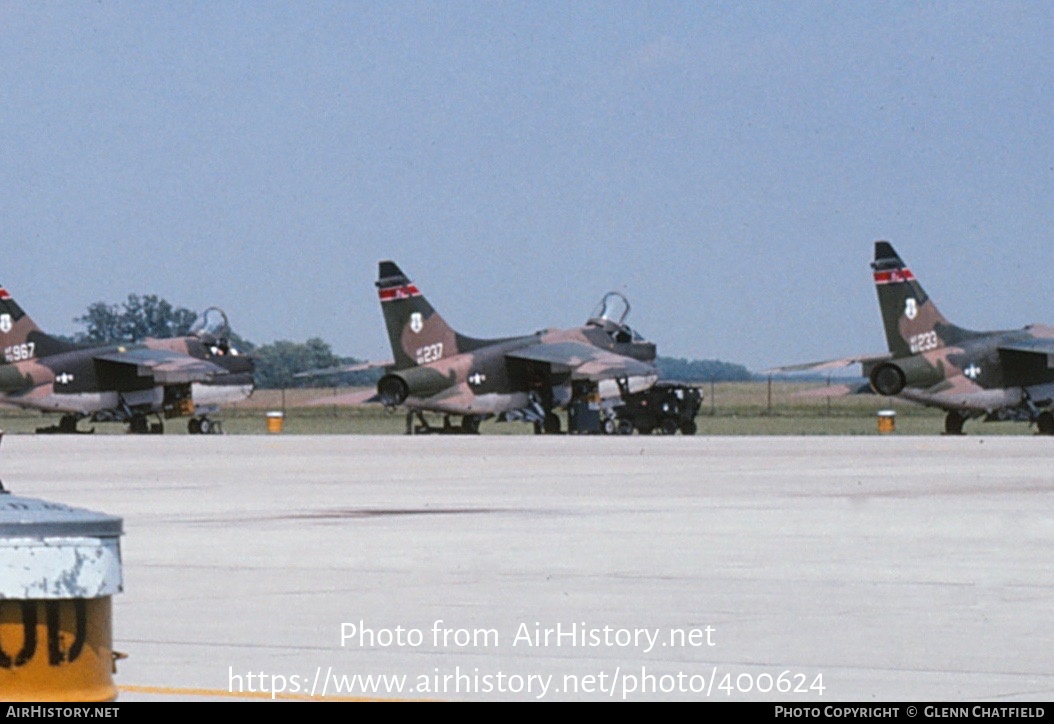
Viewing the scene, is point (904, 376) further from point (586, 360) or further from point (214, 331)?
point (214, 331)

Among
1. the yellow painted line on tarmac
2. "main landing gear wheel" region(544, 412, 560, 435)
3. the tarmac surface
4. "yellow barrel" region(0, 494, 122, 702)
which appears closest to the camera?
"yellow barrel" region(0, 494, 122, 702)

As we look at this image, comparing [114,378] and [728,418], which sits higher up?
[114,378]

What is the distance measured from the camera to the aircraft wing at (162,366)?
7575cm

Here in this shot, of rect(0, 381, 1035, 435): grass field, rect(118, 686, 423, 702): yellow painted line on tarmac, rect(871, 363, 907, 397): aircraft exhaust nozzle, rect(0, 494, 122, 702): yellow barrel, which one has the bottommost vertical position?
rect(0, 381, 1035, 435): grass field

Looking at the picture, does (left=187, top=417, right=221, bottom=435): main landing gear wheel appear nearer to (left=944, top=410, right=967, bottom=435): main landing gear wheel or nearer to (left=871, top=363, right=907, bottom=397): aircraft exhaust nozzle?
(left=871, top=363, right=907, bottom=397): aircraft exhaust nozzle

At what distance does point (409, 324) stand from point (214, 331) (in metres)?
12.1

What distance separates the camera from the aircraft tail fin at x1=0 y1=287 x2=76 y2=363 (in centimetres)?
7500

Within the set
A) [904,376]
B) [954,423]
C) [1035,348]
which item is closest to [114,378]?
[904,376]

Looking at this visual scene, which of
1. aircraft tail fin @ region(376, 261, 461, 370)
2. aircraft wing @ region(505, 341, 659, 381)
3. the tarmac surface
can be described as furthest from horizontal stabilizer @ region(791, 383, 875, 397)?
the tarmac surface

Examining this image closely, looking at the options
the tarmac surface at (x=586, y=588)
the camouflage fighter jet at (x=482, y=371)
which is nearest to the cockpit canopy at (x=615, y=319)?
the camouflage fighter jet at (x=482, y=371)

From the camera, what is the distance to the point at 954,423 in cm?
6919

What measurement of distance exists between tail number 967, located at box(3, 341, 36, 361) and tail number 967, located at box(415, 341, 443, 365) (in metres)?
14.0

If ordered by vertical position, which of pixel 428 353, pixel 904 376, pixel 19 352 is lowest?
pixel 904 376

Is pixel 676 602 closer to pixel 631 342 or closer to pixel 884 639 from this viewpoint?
pixel 884 639
